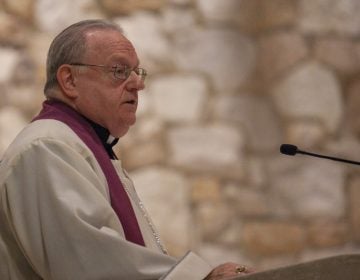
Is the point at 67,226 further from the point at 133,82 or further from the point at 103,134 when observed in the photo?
the point at 133,82

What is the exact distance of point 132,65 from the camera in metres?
3.34

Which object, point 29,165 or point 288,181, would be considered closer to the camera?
point 29,165

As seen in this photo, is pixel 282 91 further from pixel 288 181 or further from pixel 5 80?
pixel 5 80

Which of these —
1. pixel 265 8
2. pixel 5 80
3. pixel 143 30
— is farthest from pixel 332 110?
pixel 5 80

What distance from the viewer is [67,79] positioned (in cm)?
327

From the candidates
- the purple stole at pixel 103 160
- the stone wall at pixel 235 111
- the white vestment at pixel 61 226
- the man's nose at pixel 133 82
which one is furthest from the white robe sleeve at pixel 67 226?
the stone wall at pixel 235 111

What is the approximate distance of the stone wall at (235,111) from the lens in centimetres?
515

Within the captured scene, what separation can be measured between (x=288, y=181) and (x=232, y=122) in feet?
1.40

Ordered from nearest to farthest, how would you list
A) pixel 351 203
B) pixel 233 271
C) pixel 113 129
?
pixel 233 271 → pixel 113 129 → pixel 351 203

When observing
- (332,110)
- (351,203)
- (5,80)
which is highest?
(5,80)

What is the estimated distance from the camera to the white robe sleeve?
279 cm

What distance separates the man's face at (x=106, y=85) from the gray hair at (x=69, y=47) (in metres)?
0.02

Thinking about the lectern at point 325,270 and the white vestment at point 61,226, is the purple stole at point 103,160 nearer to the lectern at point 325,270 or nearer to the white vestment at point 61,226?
the white vestment at point 61,226

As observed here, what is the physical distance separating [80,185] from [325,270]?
733 millimetres
